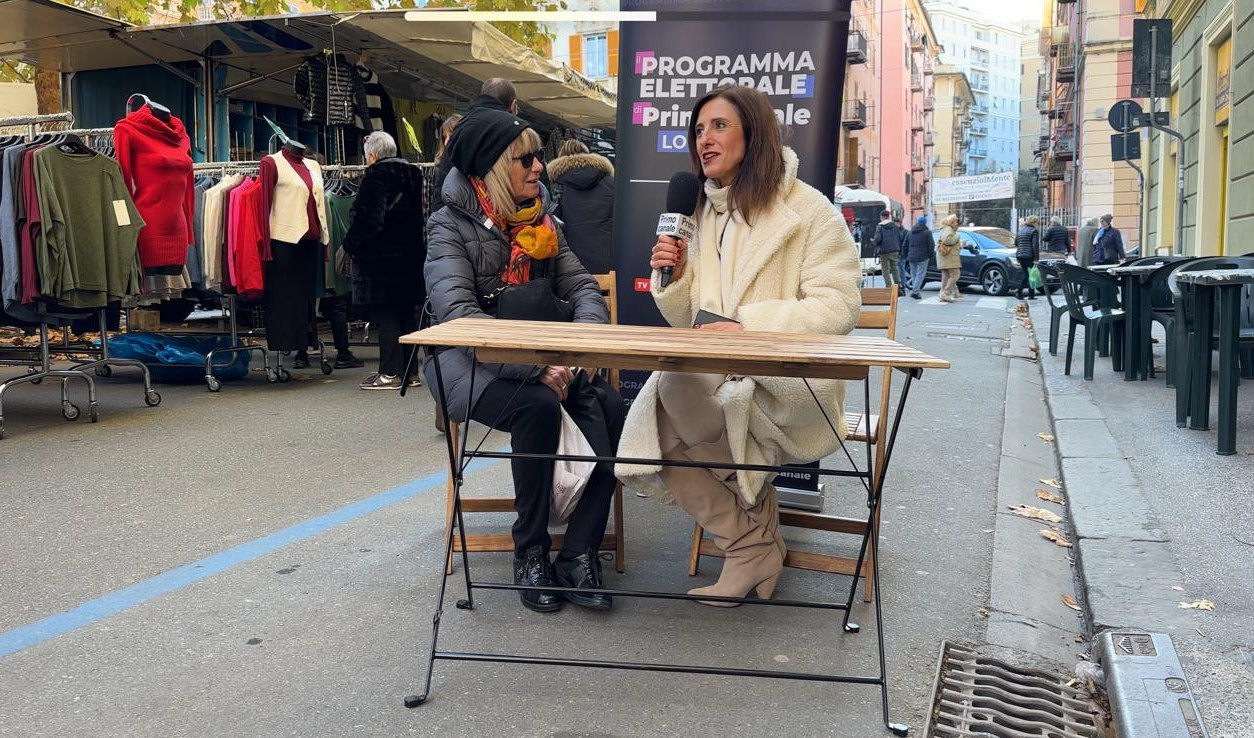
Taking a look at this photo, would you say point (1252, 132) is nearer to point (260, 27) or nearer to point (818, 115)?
point (818, 115)

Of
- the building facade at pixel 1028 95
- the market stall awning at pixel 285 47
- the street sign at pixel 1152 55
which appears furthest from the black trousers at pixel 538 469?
the building facade at pixel 1028 95

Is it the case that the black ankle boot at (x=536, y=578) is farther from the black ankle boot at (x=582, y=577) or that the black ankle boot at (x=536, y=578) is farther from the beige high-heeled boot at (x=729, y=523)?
the beige high-heeled boot at (x=729, y=523)

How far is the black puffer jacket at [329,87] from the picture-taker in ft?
36.8

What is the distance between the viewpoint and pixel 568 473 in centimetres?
367

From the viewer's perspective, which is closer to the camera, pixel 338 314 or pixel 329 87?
pixel 338 314

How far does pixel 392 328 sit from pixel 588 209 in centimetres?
231

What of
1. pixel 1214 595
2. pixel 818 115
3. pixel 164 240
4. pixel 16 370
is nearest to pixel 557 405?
pixel 818 115

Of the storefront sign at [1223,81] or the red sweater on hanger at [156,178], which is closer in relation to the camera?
the red sweater on hanger at [156,178]

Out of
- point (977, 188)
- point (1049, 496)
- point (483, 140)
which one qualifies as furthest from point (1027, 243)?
point (977, 188)

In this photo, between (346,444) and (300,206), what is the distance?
108 inches

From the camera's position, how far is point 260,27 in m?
10.1

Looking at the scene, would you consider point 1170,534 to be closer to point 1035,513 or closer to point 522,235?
point 1035,513

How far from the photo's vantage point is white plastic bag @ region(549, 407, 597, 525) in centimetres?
365

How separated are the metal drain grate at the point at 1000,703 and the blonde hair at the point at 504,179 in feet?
7.06
